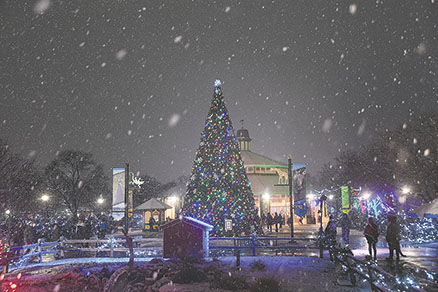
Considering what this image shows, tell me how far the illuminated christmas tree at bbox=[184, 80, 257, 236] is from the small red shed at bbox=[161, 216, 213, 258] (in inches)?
252

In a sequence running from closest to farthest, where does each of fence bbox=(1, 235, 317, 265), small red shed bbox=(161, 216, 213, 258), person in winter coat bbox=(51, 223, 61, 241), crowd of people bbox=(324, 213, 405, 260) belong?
crowd of people bbox=(324, 213, 405, 260) < small red shed bbox=(161, 216, 213, 258) < fence bbox=(1, 235, 317, 265) < person in winter coat bbox=(51, 223, 61, 241)

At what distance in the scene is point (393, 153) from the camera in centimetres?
3522

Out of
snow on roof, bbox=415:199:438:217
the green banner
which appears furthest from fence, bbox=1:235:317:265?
the green banner

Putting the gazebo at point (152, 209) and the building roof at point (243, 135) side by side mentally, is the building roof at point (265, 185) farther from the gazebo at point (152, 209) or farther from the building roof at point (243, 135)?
the gazebo at point (152, 209)

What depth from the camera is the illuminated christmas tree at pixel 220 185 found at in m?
22.0

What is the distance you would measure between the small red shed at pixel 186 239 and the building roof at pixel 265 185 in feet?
107

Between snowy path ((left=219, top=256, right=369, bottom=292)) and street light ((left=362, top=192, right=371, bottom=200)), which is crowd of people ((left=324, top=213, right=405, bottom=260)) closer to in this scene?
snowy path ((left=219, top=256, right=369, bottom=292))

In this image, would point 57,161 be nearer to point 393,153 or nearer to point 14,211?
point 14,211

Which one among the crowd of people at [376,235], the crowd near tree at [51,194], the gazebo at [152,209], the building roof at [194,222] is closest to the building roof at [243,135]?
the crowd near tree at [51,194]

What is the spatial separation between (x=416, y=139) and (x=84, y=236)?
2766 centimetres

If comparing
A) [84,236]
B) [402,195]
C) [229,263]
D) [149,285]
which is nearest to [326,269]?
[229,263]

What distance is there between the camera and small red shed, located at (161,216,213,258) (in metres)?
15.0

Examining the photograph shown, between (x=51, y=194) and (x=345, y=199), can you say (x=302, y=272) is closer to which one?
(x=345, y=199)

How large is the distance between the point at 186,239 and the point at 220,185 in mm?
7415
